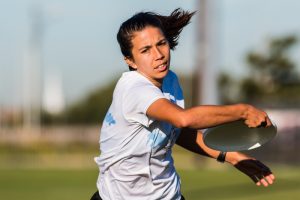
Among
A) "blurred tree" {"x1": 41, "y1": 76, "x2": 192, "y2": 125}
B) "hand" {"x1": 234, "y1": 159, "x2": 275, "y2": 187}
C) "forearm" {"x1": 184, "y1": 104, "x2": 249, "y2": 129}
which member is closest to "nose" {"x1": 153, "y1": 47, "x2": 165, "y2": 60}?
"forearm" {"x1": 184, "y1": 104, "x2": 249, "y2": 129}

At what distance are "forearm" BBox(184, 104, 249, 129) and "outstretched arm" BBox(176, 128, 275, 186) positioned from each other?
1198mm

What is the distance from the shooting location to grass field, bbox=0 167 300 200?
17125 mm

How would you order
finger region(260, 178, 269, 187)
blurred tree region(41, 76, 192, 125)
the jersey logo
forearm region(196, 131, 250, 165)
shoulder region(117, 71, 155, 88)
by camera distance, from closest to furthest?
shoulder region(117, 71, 155, 88), the jersey logo, finger region(260, 178, 269, 187), forearm region(196, 131, 250, 165), blurred tree region(41, 76, 192, 125)

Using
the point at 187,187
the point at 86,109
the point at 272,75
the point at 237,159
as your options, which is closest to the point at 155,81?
the point at 237,159

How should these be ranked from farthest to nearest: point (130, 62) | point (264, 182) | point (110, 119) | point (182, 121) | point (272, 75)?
point (272, 75), point (264, 182), point (110, 119), point (130, 62), point (182, 121)

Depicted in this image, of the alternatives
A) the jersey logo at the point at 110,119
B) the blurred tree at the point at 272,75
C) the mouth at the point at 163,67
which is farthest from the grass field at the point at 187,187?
the blurred tree at the point at 272,75

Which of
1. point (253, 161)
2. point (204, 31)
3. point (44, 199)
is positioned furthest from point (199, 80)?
point (253, 161)

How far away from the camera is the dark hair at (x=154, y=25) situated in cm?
632

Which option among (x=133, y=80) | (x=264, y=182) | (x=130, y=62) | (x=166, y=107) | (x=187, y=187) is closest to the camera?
(x=166, y=107)

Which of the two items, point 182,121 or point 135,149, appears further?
point 135,149

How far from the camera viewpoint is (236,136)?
6.59 m

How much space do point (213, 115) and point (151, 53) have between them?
24.7 inches

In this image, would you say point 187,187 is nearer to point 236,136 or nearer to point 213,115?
point 236,136

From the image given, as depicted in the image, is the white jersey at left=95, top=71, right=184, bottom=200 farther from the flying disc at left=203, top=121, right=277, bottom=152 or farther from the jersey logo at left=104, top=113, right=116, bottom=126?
the flying disc at left=203, top=121, right=277, bottom=152
